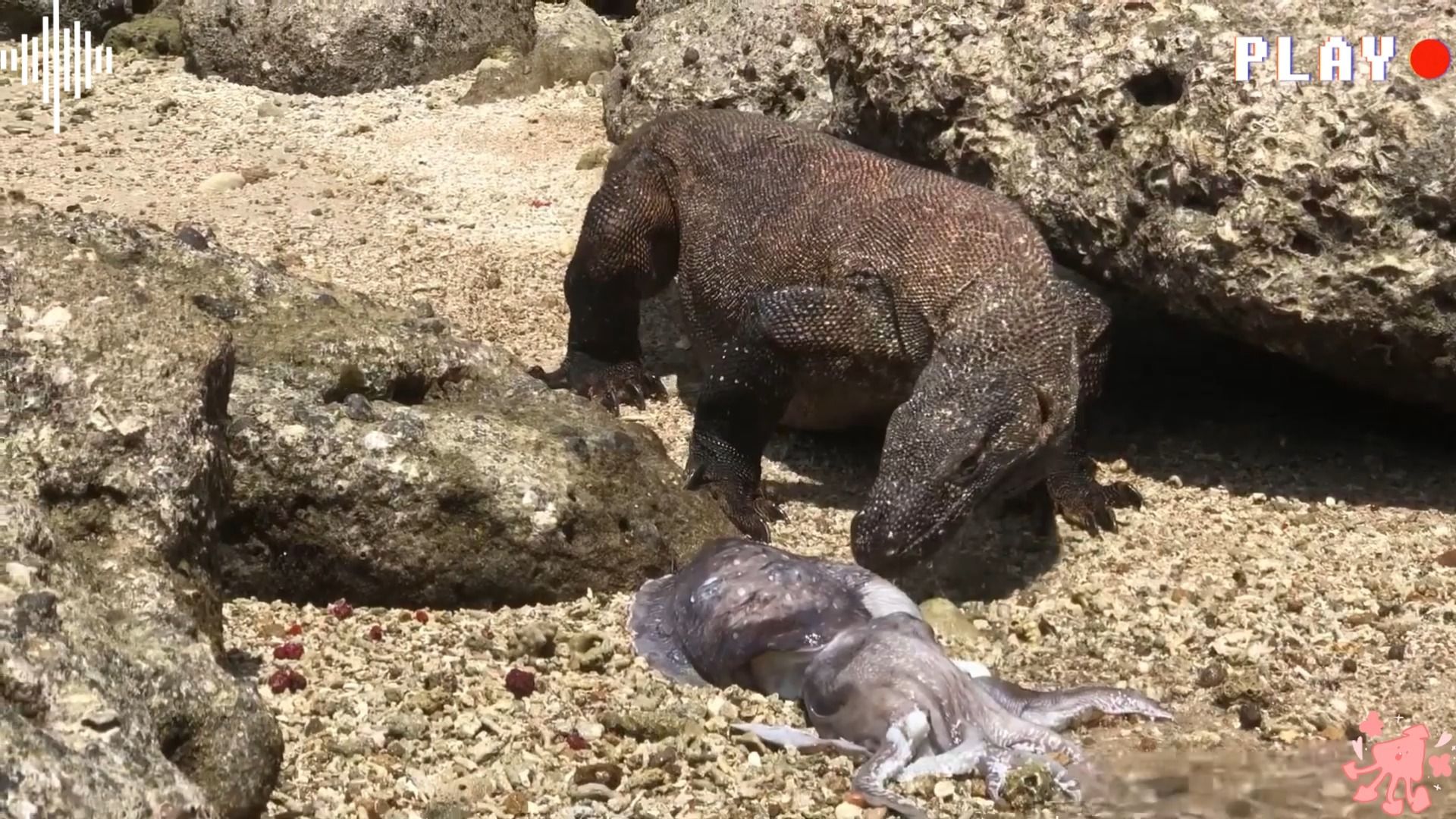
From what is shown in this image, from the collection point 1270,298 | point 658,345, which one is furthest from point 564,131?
point 1270,298

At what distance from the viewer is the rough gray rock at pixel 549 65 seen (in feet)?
43.8

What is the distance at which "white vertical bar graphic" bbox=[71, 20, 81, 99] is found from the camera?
45.7ft

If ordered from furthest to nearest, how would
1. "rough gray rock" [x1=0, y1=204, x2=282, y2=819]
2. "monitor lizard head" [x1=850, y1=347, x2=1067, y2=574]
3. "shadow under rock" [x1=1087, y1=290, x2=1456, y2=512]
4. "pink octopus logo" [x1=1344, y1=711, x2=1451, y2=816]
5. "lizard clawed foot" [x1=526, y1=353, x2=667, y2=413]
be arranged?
1. "lizard clawed foot" [x1=526, y1=353, x2=667, y2=413]
2. "shadow under rock" [x1=1087, y1=290, x2=1456, y2=512]
3. "monitor lizard head" [x1=850, y1=347, x2=1067, y2=574]
4. "pink octopus logo" [x1=1344, y1=711, x2=1451, y2=816]
5. "rough gray rock" [x1=0, y1=204, x2=282, y2=819]

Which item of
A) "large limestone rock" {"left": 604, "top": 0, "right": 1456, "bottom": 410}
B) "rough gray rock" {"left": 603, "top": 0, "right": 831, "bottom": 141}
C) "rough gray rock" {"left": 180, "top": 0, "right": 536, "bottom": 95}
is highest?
"large limestone rock" {"left": 604, "top": 0, "right": 1456, "bottom": 410}

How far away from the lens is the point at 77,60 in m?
14.9

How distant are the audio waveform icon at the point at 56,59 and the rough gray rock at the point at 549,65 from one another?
118 inches

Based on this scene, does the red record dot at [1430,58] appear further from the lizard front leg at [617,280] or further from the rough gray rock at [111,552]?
the rough gray rock at [111,552]

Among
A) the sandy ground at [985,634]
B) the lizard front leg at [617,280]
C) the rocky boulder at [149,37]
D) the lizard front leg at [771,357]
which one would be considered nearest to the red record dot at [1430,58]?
the sandy ground at [985,634]

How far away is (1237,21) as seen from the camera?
→ 7.12 m

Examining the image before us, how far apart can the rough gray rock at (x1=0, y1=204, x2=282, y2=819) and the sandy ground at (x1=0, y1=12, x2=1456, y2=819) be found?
1.61ft

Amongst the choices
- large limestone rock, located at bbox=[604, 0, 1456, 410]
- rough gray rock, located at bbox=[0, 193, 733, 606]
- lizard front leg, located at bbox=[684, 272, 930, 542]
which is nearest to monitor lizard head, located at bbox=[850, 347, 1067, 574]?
lizard front leg, located at bbox=[684, 272, 930, 542]

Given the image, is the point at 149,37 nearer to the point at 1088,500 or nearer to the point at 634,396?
the point at 634,396

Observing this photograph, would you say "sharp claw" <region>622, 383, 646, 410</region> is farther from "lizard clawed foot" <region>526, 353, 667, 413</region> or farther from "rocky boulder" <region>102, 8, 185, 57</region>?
"rocky boulder" <region>102, 8, 185, 57</region>

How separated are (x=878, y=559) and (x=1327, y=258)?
82.6 inches
